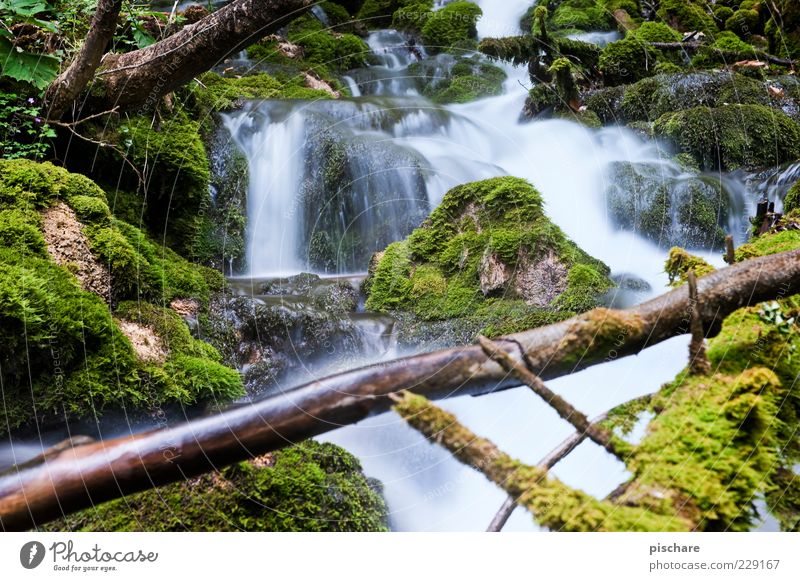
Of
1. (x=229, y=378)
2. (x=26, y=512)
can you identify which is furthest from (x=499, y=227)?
(x=26, y=512)

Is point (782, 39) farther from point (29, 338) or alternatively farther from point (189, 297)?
point (29, 338)

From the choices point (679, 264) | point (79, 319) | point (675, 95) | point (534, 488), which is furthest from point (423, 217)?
point (675, 95)

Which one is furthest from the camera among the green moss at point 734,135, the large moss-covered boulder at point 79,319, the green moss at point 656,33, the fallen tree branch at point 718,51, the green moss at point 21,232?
the green moss at point 656,33

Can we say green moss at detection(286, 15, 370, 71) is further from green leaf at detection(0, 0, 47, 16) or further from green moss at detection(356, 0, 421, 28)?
green leaf at detection(0, 0, 47, 16)

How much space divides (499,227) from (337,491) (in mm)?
1149

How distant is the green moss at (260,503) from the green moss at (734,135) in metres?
2.62

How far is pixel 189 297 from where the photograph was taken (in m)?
2.01

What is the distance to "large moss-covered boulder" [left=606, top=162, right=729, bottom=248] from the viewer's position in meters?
2.60

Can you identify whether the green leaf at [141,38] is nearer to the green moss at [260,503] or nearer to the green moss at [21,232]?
the green moss at [21,232]

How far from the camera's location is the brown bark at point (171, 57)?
184 cm

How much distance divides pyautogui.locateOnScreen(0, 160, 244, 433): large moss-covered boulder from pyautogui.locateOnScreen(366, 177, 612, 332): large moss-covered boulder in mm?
684

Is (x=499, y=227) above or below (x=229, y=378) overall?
above

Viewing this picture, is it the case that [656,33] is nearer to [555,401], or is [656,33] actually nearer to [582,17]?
[582,17]

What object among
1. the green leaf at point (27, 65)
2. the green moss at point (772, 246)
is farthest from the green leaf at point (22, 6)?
the green moss at point (772, 246)
